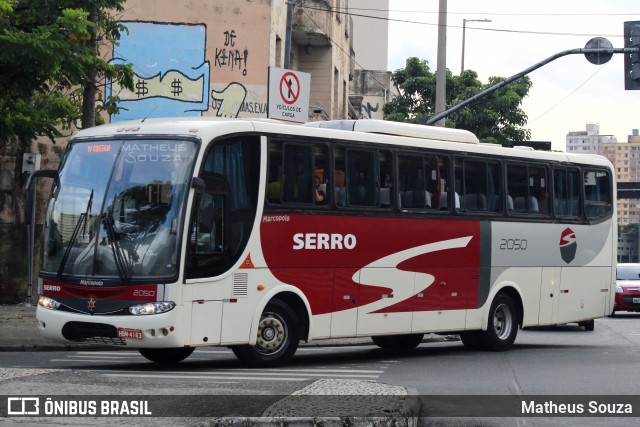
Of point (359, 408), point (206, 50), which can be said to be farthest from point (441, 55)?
point (359, 408)

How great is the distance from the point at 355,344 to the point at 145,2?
1525cm

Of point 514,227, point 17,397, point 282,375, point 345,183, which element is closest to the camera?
point 17,397

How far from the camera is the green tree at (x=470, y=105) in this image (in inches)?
2079

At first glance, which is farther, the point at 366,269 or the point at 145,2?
the point at 145,2

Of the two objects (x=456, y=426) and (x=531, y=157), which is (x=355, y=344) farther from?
(x=456, y=426)

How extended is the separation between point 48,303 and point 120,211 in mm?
1558

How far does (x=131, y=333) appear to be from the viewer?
45.8ft

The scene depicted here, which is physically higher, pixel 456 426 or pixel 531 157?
pixel 531 157

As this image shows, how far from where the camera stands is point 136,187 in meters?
14.4

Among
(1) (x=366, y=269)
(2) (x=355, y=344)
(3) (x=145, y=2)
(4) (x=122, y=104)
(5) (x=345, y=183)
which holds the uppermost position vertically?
(3) (x=145, y=2)


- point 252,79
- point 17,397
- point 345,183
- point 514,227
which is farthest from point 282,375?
point 252,79

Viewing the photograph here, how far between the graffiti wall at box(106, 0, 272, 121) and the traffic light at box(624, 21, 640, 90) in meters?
10.7

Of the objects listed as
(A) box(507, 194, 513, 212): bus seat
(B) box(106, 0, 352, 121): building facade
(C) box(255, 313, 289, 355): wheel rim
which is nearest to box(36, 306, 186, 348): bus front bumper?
(C) box(255, 313, 289, 355): wheel rim

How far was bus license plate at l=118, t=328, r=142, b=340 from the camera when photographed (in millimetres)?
13930
